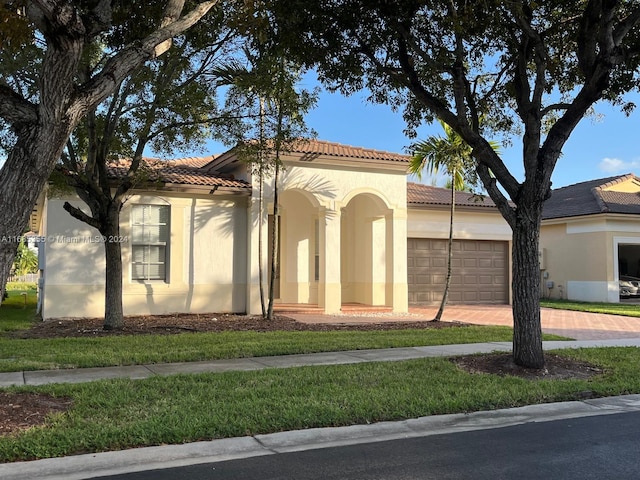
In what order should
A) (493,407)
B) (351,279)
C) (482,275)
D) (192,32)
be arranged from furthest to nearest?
(482,275) → (351,279) → (192,32) → (493,407)

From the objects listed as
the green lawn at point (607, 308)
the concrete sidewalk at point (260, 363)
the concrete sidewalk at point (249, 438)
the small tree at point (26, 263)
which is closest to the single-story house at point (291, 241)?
the green lawn at point (607, 308)

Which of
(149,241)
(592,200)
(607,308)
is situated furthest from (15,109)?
(592,200)

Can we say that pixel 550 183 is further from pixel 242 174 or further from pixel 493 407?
pixel 242 174

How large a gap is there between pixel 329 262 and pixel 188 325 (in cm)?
493

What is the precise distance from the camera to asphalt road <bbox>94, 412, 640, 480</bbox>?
483 centimetres

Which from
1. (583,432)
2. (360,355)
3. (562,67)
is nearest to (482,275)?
(562,67)

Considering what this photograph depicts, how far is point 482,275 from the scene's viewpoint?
21922 mm

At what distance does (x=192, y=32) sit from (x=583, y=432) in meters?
9.59

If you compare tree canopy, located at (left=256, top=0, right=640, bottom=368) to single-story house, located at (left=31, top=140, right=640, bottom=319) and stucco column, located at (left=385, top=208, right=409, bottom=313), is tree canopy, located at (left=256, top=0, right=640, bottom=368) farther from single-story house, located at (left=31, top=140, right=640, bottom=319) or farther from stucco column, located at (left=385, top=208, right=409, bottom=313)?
stucco column, located at (left=385, top=208, right=409, bottom=313)

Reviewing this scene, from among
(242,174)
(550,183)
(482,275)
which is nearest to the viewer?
(550,183)

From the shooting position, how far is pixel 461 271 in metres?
21.6

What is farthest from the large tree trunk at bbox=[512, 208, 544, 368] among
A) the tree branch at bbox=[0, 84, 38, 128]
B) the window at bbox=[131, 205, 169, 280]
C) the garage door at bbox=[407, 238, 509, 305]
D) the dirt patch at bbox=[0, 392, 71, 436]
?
the garage door at bbox=[407, 238, 509, 305]

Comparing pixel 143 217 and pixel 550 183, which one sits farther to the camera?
pixel 143 217

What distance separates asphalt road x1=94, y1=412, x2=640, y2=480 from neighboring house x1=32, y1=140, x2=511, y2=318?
9274 mm
